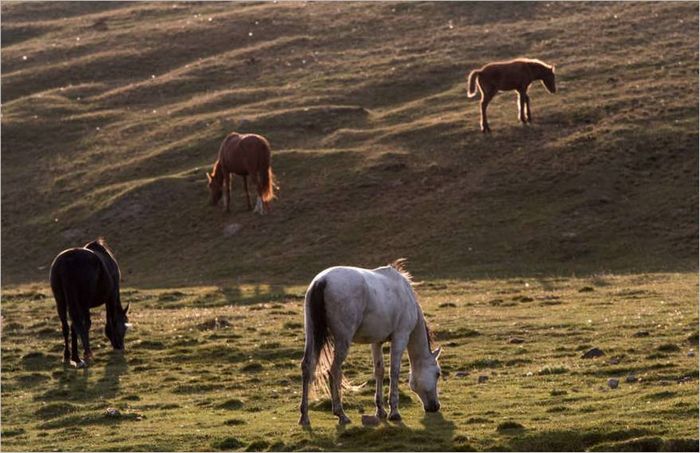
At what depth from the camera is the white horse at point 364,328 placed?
1286cm

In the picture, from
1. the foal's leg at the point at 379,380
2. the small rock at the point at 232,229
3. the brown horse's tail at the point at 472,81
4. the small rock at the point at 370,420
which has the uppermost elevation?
the brown horse's tail at the point at 472,81

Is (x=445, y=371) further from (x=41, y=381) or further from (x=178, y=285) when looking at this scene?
(x=178, y=285)

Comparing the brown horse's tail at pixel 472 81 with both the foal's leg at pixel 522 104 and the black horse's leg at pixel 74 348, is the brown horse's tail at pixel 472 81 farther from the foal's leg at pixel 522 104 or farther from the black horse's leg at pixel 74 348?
the black horse's leg at pixel 74 348

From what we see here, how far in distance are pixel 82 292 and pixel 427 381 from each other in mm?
7129

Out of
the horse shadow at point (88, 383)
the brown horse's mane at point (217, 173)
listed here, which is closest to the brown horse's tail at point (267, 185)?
the brown horse's mane at point (217, 173)

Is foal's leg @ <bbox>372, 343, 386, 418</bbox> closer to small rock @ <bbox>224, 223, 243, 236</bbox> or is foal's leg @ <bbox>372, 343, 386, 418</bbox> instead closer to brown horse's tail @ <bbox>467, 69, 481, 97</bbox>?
small rock @ <bbox>224, 223, 243, 236</bbox>

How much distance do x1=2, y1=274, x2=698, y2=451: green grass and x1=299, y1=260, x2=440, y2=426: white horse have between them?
1.26 ft

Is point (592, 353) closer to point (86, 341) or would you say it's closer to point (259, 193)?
point (86, 341)

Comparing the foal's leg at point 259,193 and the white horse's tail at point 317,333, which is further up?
the white horse's tail at point 317,333

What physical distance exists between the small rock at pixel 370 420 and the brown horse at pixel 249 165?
2251 cm

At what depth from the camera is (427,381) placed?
13.8 m

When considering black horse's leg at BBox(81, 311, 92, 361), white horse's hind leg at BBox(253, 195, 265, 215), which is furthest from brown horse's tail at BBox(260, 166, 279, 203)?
black horse's leg at BBox(81, 311, 92, 361)

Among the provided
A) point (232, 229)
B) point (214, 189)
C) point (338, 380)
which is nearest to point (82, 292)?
point (338, 380)

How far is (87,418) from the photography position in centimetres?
Result: 1446
